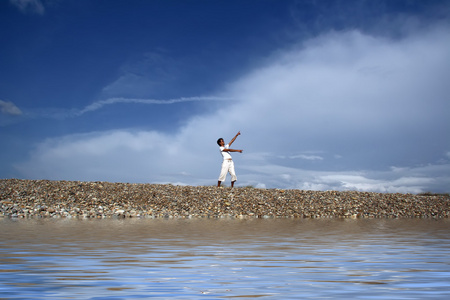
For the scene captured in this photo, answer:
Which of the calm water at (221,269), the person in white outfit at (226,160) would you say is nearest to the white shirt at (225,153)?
the person in white outfit at (226,160)

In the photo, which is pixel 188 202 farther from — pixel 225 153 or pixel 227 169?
pixel 225 153

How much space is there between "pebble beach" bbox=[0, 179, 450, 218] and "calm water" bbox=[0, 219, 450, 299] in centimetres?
966

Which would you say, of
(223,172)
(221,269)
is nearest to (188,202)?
(223,172)

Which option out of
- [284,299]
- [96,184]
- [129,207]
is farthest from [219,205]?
[284,299]

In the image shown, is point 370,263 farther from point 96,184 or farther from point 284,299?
point 96,184

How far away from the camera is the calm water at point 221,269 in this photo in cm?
370

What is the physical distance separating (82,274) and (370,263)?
3416mm

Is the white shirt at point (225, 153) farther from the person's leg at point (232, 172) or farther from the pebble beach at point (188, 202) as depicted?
the pebble beach at point (188, 202)

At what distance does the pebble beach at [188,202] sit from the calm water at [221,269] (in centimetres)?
966

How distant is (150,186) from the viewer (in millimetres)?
22656

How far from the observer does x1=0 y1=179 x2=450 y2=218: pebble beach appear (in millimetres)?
17750

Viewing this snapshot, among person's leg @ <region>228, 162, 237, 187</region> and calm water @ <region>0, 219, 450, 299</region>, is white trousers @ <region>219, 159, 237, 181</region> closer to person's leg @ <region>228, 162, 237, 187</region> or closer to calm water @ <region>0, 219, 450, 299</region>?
person's leg @ <region>228, 162, 237, 187</region>

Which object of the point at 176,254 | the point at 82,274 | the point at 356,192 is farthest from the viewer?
the point at 356,192

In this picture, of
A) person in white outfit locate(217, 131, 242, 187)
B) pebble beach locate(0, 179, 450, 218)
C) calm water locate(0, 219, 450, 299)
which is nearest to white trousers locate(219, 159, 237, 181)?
person in white outfit locate(217, 131, 242, 187)
